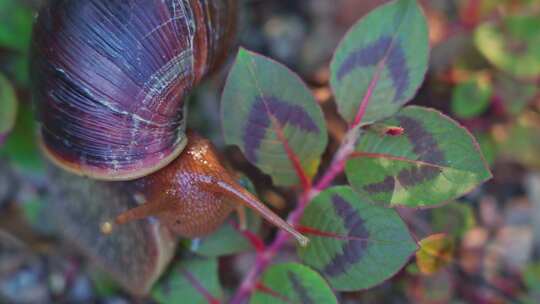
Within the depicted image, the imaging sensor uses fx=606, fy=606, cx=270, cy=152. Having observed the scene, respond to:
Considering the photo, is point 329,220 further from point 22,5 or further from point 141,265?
point 22,5

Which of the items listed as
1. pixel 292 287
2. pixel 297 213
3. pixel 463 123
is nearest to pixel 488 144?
pixel 463 123

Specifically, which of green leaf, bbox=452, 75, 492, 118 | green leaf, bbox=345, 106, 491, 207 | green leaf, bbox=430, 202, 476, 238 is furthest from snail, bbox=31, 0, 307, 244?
green leaf, bbox=452, 75, 492, 118

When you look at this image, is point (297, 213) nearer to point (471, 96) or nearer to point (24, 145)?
point (471, 96)

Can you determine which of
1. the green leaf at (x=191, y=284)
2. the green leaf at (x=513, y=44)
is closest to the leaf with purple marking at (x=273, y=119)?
the green leaf at (x=191, y=284)

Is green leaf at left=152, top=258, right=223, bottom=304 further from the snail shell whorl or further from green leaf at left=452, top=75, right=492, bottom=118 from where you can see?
green leaf at left=452, top=75, right=492, bottom=118

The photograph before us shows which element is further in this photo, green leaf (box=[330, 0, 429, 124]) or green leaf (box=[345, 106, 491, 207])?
green leaf (box=[330, 0, 429, 124])
